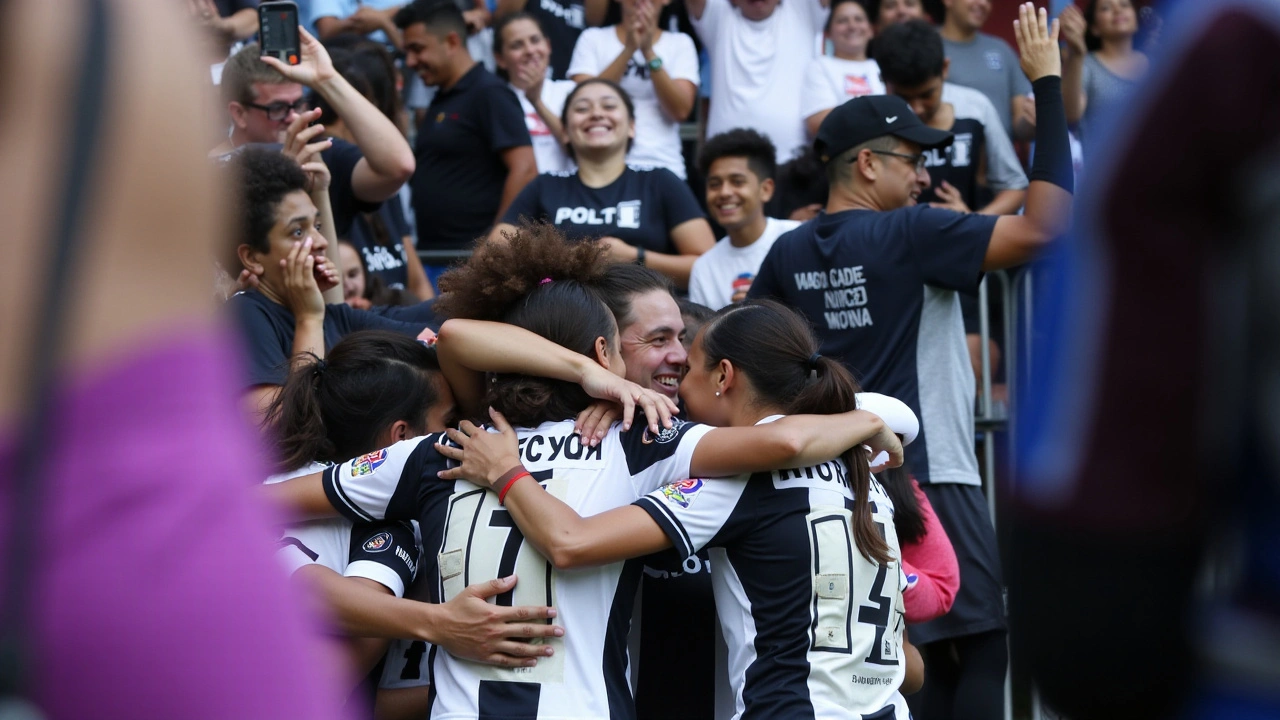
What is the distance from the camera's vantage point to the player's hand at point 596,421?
3271mm

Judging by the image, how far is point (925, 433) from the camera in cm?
489

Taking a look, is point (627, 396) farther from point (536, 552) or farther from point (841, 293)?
point (841, 293)

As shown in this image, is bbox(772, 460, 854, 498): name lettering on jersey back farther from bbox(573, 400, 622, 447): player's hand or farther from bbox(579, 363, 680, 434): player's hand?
bbox(573, 400, 622, 447): player's hand

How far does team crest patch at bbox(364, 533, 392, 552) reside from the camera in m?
3.36

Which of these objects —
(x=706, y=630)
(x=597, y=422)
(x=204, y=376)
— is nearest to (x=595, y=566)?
(x=597, y=422)

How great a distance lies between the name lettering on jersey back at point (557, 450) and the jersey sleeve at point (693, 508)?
20 centimetres

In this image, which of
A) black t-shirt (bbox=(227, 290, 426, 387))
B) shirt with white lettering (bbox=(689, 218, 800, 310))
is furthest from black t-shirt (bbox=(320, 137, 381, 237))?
shirt with white lettering (bbox=(689, 218, 800, 310))

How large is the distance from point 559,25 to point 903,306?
4530mm

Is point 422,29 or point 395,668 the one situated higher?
point 422,29

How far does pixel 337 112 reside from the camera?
5.25 m

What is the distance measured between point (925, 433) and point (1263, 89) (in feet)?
12.8

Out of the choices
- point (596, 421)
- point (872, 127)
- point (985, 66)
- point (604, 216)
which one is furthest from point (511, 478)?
point (985, 66)

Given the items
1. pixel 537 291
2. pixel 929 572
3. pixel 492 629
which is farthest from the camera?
pixel 929 572

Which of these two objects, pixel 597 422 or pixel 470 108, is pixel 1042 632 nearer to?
pixel 597 422
